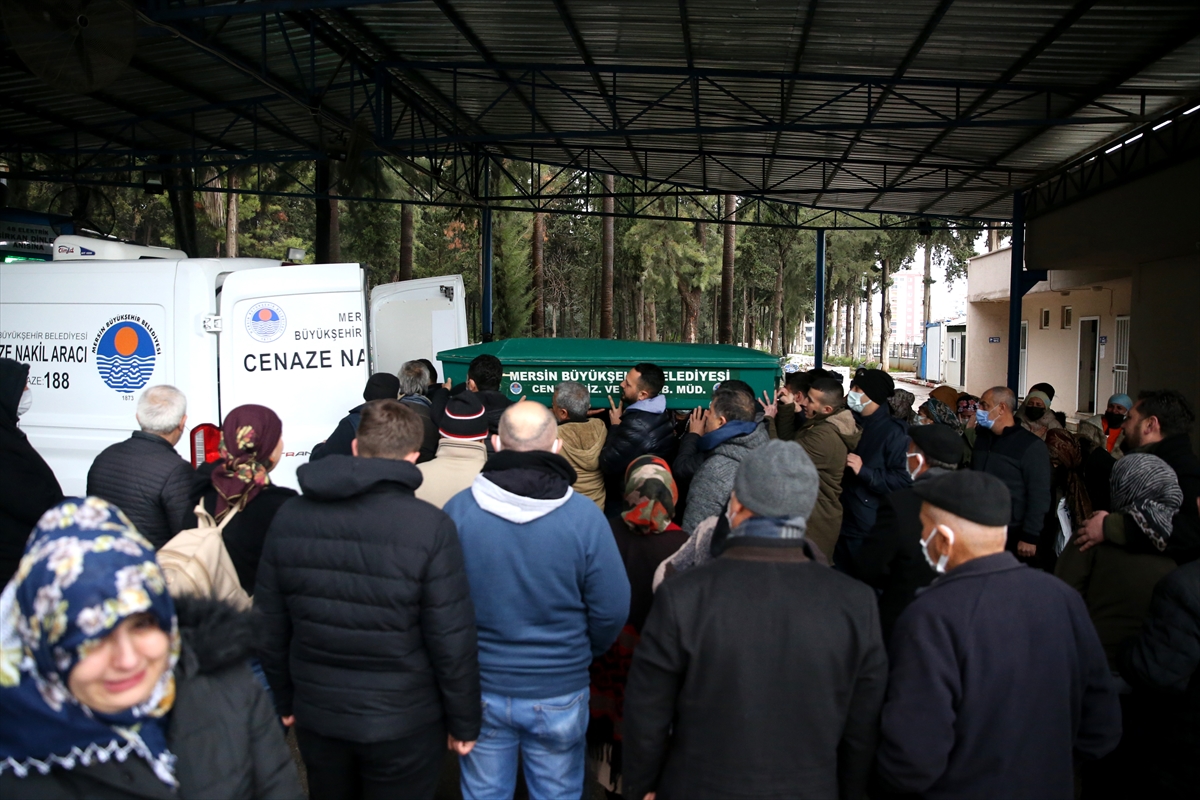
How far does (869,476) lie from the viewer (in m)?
4.64

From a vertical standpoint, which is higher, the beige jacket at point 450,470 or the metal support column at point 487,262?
the metal support column at point 487,262

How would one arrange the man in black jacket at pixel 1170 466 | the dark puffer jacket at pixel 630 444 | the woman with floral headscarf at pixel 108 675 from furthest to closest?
1. the dark puffer jacket at pixel 630 444
2. the man in black jacket at pixel 1170 466
3. the woman with floral headscarf at pixel 108 675

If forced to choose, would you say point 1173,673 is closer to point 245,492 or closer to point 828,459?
point 828,459

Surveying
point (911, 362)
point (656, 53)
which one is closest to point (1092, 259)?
point (656, 53)

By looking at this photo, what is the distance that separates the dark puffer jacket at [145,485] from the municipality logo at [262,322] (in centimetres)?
216

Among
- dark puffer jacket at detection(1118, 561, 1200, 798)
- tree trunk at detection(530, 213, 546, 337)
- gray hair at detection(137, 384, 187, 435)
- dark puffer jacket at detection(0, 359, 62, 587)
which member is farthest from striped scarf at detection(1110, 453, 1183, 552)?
tree trunk at detection(530, 213, 546, 337)

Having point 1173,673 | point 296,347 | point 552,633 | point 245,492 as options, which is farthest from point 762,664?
point 296,347

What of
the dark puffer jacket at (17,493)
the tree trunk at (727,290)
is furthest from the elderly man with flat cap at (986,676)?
the tree trunk at (727,290)

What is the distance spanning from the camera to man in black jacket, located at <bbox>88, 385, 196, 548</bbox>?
3.46 m

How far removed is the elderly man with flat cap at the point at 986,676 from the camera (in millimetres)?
2119

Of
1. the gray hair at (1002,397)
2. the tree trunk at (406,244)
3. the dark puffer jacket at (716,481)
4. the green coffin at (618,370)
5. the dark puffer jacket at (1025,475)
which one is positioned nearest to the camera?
the dark puffer jacket at (716,481)

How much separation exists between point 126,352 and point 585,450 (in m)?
3.27

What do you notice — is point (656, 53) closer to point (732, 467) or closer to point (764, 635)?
point (732, 467)

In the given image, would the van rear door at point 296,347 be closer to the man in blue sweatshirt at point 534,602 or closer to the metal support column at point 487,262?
the man in blue sweatshirt at point 534,602
